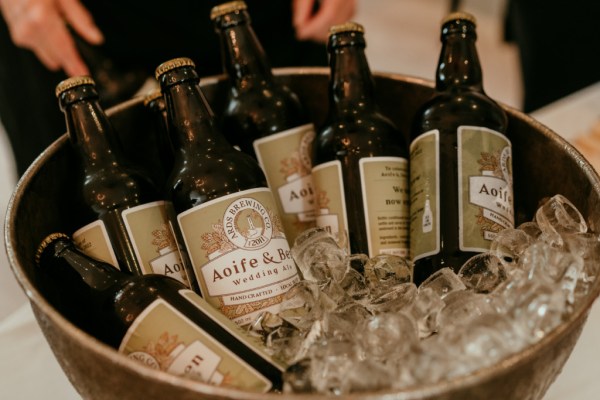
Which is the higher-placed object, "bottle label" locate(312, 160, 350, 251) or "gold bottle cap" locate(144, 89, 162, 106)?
"gold bottle cap" locate(144, 89, 162, 106)

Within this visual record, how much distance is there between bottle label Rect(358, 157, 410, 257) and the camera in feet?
2.62

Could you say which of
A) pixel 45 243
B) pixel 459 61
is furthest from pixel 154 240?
pixel 459 61

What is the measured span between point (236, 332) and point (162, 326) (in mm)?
74

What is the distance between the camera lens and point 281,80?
38.0 inches

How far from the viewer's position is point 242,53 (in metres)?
0.93

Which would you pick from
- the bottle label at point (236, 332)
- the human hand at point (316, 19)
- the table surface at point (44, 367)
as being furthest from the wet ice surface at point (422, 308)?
the human hand at point (316, 19)

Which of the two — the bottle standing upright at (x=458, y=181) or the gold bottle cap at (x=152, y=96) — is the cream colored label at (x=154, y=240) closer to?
the gold bottle cap at (x=152, y=96)

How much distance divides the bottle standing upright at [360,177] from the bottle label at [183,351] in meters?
0.27

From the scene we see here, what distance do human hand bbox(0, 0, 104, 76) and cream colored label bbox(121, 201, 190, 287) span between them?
23.0 inches

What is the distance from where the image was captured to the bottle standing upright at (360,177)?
0.80 meters

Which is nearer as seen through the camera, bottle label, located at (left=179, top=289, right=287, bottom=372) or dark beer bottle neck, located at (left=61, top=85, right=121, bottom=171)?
bottle label, located at (left=179, top=289, right=287, bottom=372)

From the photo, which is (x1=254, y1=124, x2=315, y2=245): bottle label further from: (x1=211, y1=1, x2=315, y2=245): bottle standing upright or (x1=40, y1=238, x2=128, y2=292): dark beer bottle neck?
(x1=40, y1=238, x2=128, y2=292): dark beer bottle neck

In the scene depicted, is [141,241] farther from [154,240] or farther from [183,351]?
[183,351]

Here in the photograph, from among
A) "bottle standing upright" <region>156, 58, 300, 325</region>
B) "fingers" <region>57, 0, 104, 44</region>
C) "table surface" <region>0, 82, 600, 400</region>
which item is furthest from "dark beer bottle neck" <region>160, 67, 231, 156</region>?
"fingers" <region>57, 0, 104, 44</region>
